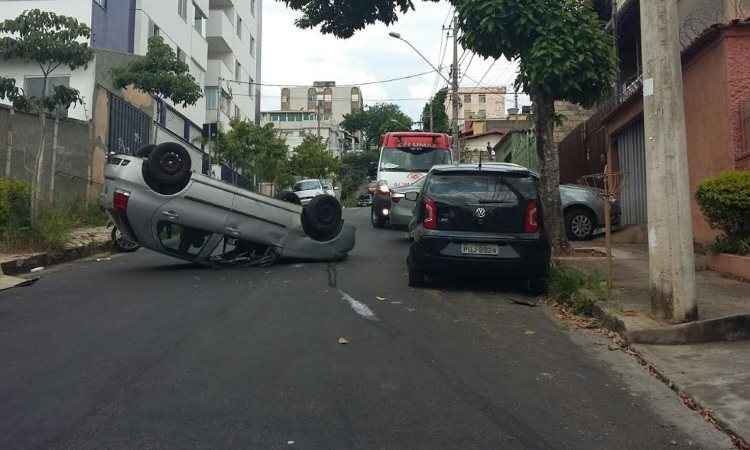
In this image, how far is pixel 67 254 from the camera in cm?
1152

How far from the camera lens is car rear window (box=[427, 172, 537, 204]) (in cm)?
851

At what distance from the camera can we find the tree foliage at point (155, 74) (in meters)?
19.6

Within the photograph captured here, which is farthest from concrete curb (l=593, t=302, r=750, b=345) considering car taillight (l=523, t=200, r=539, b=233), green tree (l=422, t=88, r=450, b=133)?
green tree (l=422, t=88, r=450, b=133)

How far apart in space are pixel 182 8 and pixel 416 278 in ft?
80.8

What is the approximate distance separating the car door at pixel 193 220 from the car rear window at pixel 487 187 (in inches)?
131

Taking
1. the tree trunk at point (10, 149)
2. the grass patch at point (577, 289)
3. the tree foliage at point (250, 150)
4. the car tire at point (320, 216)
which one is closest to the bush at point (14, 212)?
the tree trunk at point (10, 149)

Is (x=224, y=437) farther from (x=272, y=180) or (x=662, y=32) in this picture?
(x=272, y=180)

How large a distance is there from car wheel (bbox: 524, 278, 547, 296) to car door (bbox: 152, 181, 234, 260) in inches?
180

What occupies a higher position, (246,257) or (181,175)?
(181,175)

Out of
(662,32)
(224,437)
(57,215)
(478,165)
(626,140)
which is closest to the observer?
(224,437)

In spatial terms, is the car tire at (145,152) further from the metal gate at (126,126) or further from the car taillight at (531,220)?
the metal gate at (126,126)

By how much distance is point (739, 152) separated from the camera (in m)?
9.80

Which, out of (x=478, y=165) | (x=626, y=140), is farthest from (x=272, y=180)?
(x=478, y=165)

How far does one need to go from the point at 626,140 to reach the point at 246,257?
10.3 metres
